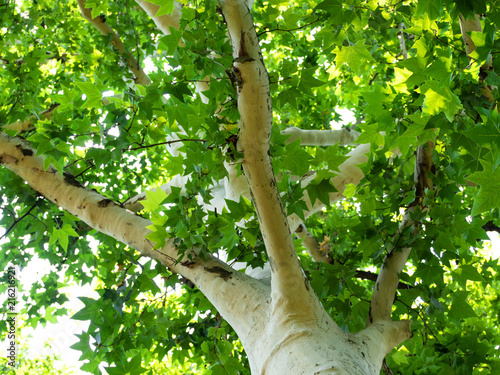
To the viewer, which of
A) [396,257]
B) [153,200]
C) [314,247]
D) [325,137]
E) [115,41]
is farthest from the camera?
[115,41]

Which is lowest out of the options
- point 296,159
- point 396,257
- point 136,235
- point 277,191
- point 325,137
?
point 396,257

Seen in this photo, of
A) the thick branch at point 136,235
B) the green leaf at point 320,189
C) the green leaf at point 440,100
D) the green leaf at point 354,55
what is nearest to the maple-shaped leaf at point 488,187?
the green leaf at point 440,100

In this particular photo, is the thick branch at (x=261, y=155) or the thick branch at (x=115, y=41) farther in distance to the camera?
the thick branch at (x=115, y=41)

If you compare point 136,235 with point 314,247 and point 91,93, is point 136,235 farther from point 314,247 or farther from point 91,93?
point 314,247

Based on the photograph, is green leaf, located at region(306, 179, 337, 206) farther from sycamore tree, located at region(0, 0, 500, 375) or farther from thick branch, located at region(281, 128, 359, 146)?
thick branch, located at region(281, 128, 359, 146)

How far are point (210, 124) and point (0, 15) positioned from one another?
154 inches

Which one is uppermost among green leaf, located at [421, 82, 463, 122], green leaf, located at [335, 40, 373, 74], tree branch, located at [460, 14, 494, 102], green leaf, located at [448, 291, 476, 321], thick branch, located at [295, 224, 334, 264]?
green leaf, located at [335, 40, 373, 74]

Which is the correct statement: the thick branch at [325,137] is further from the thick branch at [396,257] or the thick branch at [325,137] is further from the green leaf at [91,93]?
the green leaf at [91,93]

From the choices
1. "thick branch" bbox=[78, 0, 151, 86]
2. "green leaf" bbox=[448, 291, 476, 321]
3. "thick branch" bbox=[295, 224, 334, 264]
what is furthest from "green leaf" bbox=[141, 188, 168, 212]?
"thick branch" bbox=[78, 0, 151, 86]

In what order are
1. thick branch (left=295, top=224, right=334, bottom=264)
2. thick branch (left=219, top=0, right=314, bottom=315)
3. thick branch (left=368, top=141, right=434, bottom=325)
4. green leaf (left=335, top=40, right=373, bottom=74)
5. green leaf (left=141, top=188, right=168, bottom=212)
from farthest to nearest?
thick branch (left=295, top=224, right=334, bottom=264), green leaf (left=335, top=40, right=373, bottom=74), green leaf (left=141, top=188, right=168, bottom=212), thick branch (left=368, top=141, right=434, bottom=325), thick branch (left=219, top=0, right=314, bottom=315)

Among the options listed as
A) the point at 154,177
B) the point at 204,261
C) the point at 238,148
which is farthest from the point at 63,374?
the point at 238,148

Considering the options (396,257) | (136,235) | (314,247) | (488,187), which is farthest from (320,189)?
(314,247)

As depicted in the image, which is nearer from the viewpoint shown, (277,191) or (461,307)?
(277,191)

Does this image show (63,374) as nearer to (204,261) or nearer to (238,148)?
(204,261)
